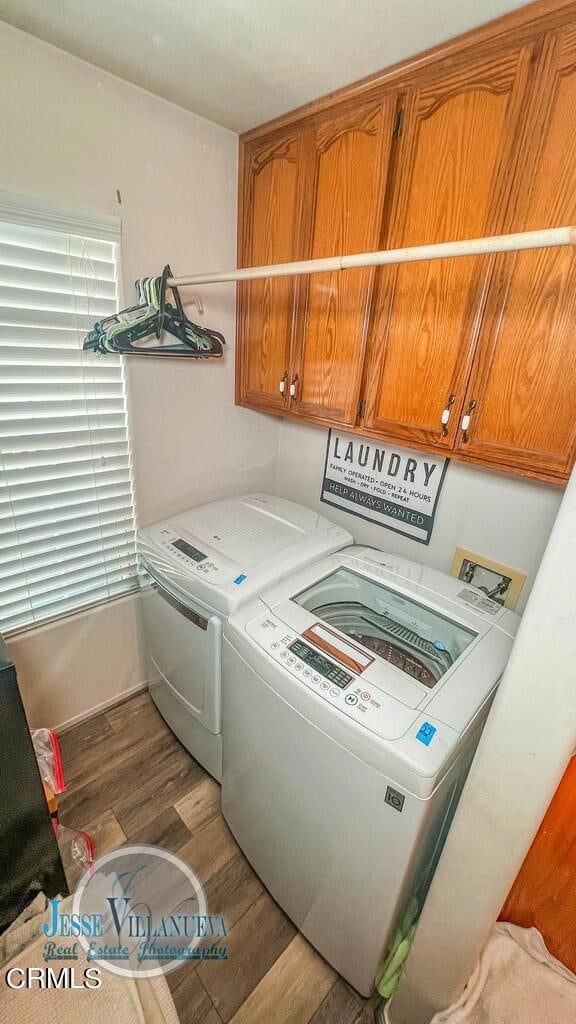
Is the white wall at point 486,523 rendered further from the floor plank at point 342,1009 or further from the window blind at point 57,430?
the floor plank at point 342,1009

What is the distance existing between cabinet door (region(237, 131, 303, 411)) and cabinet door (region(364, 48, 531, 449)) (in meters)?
0.39

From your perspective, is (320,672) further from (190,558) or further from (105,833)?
(105,833)

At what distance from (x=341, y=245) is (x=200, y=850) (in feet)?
6.59

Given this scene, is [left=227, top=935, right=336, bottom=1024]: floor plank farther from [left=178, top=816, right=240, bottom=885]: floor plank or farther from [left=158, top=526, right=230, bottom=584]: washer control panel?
[left=158, top=526, right=230, bottom=584]: washer control panel

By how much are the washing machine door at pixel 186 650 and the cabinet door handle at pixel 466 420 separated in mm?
861

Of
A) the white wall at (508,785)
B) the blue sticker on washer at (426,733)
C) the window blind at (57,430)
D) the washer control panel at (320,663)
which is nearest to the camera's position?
the white wall at (508,785)

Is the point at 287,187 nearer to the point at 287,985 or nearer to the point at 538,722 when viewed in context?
the point at 538,722

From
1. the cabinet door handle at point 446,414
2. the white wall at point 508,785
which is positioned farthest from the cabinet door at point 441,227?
the white wall at point 508,785

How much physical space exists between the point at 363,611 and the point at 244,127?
66.7 inches

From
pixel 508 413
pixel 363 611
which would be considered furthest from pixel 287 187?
pixel 363 611

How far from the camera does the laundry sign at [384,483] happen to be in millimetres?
1454

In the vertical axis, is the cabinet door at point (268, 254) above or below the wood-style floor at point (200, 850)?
above

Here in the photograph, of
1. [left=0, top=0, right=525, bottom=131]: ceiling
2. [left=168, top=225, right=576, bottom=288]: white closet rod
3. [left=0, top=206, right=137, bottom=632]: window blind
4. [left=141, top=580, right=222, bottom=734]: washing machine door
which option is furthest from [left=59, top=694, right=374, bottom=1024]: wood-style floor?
[left=0, top=0, right=525, bottom=131]: ceiling

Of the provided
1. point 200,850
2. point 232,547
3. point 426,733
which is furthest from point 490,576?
point 200,850
